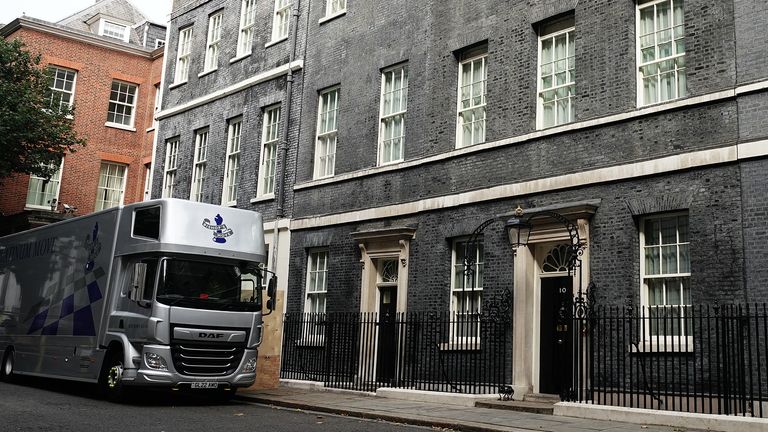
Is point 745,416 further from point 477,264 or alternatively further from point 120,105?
point 120,105

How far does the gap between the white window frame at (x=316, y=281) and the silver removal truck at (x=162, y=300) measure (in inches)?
195

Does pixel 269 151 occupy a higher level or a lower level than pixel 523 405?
higher

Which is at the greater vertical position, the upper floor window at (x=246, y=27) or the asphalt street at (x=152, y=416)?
the upper floor window at (x=246, y=27)

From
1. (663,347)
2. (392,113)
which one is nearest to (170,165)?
(392,113)

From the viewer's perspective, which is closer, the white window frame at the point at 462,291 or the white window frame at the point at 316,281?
the white window frame at the point at 462,291

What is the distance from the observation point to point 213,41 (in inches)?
985

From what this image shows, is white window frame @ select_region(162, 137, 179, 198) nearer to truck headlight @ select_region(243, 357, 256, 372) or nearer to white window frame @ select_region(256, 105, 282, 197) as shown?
white window frame @ select_region(256, 105, 282, 197)

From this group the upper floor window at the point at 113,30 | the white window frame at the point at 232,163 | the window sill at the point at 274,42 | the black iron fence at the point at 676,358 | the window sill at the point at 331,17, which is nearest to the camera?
the black iron fence at the point at 676,358

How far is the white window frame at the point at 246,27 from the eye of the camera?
2336 centimetres

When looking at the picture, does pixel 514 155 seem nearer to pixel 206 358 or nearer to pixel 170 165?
pixel 206 358

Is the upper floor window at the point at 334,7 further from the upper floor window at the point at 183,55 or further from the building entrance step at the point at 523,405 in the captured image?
the building entrance step at the point at 523,405

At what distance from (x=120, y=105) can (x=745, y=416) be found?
2688cm

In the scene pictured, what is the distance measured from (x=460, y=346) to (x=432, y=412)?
2911 mm

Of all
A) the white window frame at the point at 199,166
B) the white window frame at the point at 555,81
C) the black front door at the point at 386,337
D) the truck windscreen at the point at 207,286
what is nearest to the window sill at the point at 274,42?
the white window frame at the point at 199,166
